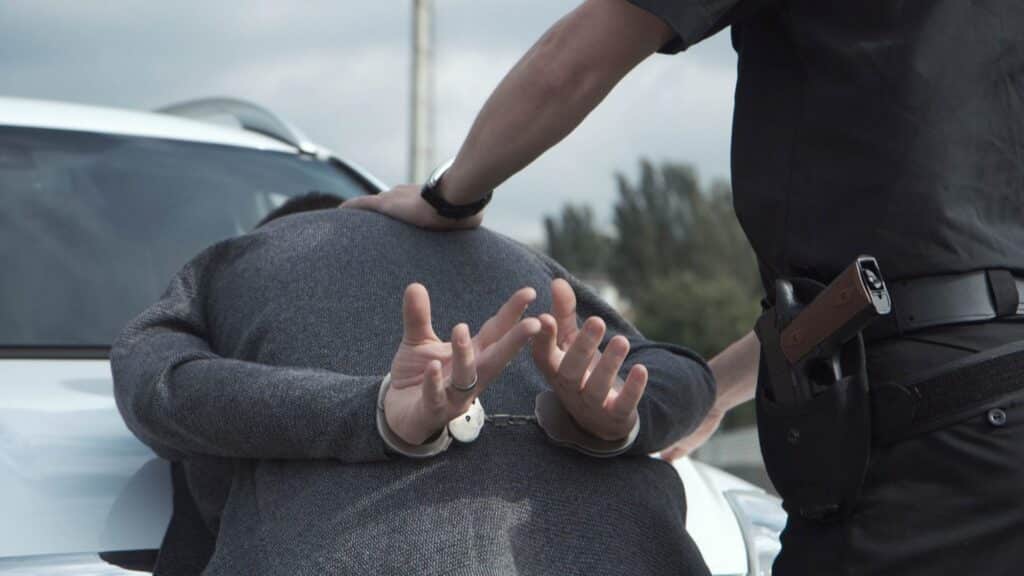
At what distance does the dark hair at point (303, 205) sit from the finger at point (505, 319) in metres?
0.87

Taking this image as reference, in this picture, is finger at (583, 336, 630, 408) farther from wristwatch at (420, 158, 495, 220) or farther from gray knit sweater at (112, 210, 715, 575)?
wristwatch at (420, 158, 495, 220)

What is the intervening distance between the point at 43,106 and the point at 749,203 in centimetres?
248

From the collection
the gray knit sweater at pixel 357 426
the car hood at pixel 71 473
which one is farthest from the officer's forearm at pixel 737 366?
the car hood at pixel 71 473

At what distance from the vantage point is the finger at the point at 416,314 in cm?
171

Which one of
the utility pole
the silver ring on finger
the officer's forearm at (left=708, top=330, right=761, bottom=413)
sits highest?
the silver ring on finger

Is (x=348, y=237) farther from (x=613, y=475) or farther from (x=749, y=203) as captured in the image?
(x=749, y=203)

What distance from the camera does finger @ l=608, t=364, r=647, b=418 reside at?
181 centimetres

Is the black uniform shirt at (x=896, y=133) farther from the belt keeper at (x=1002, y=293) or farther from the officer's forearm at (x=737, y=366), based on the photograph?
the officer's forearm at (x=737, y=366)

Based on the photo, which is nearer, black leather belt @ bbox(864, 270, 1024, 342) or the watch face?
black leather belt @ bbox(864, 270, 1024, 342)

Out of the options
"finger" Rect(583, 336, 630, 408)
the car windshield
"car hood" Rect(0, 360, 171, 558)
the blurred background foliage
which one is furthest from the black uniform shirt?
the blurred background foliage

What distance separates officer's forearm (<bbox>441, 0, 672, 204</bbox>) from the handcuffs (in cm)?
36

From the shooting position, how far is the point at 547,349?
6.05 feet

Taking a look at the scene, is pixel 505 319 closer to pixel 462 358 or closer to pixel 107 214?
pixel 462 358

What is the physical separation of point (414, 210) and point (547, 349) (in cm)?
50
